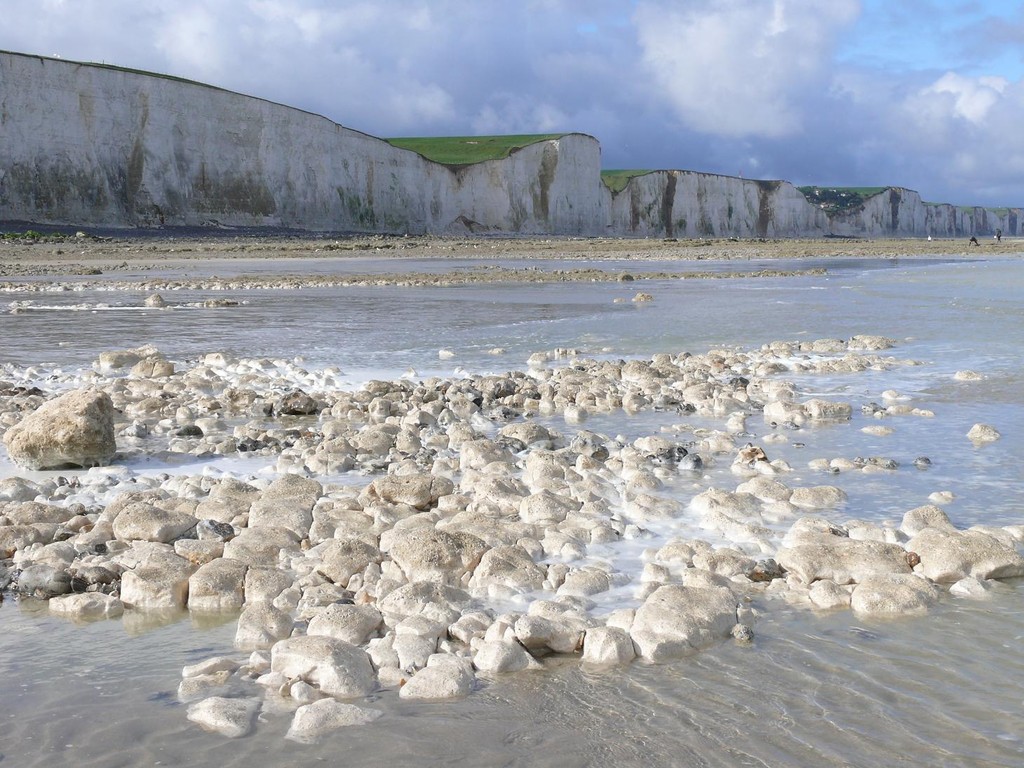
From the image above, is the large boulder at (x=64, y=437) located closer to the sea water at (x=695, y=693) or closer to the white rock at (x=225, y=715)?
the sea water at (x=695, y=693)

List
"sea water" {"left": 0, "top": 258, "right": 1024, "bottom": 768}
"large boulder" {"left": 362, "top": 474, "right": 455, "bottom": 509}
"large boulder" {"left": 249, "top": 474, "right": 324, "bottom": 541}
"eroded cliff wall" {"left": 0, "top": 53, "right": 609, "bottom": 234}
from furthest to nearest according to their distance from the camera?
"eroded cliff wall" {"left": 0, "top": 53, "right": 609, "bottom": 234}
"large boulder" {"left": 362, "top": 474, "right": 455, "bottom": 509}
"large boulder" {"left": 249, "top": 474, "right": 324, "bottom": 541}
"sea water" {"left": 0, "top": 258, "right": 1024, "bottom": 768}

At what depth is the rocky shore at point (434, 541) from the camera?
12.5ft

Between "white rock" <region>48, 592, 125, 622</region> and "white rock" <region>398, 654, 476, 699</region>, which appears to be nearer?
"white rock" <region>398, 654, 476, 699</region>

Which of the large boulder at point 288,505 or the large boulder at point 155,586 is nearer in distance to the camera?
the large boulder at point 155,586

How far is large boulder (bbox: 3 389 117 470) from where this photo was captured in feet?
22.1

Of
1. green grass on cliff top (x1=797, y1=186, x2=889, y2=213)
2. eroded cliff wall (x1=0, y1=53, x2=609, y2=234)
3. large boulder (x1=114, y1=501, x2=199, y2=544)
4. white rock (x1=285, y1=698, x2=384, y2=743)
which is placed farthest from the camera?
green grass on cliff top (x1=797, y1=186, x2=889, y2=213)

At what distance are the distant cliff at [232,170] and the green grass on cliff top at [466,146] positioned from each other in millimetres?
2608

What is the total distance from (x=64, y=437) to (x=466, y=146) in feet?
312

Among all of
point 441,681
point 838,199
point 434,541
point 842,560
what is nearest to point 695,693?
point 441,681

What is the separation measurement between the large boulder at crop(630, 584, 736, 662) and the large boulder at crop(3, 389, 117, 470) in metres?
4.57

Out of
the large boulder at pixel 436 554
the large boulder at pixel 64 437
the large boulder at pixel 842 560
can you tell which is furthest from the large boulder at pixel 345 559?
the large boulder at pixel 64 437

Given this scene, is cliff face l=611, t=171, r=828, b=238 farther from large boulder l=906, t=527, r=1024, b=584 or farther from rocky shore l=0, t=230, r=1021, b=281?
large boulder l=906, t=527, r=1024, b=584

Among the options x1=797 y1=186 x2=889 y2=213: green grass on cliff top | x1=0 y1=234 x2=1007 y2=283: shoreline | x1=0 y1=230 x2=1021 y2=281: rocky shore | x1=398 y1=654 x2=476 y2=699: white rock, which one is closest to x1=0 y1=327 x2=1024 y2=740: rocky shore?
x1=398 y1=654 x2=476 y2=699: white rock

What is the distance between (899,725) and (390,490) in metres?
3.36
